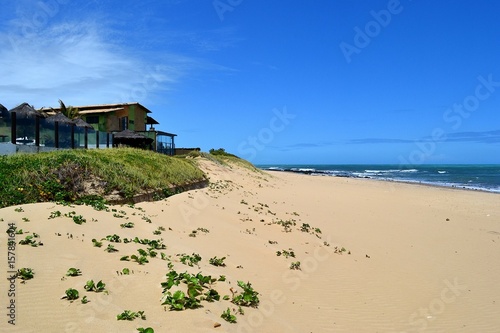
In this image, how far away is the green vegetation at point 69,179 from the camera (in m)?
9.60

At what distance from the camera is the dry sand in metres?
4.62

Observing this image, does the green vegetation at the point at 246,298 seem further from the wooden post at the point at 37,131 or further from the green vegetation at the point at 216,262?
the wooden post at the point at 37,131

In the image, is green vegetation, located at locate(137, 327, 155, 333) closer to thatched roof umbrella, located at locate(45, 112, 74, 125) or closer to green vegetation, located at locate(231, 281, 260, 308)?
green vegetation, located at locate(231, 281, 260, 308)

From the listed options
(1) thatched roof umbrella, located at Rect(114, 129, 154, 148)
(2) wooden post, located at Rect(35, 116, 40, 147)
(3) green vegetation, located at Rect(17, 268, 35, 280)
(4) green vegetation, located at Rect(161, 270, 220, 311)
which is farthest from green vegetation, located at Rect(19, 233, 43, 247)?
(1) thatched roof umbrella, located at Rect(114, 129, 154, 148)

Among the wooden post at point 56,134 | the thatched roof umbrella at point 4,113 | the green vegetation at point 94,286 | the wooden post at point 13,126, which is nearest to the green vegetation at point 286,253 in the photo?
the green vegetation at point 94,286

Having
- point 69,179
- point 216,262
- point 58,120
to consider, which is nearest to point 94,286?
point 216,262

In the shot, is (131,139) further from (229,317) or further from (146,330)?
(146,330)

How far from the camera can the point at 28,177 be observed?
A: 1005cm

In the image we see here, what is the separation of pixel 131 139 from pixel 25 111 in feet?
44.6

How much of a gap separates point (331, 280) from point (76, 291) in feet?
16.6

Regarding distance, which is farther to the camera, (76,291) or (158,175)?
(158,175)

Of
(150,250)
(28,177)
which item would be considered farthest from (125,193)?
(150,250)

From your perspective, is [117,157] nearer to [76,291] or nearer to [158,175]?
[158,175]

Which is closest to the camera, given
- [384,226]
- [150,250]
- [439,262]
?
[150,250]
